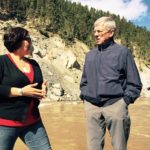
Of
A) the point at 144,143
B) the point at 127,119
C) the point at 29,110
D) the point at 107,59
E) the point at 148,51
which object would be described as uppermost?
the point at 107,59

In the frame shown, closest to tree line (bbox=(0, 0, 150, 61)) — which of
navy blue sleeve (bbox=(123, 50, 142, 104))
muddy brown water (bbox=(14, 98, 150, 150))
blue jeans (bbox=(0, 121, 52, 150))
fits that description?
muddy brown water (bbox=(14, 98, 150, 150))

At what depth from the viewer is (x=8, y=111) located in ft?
16.3

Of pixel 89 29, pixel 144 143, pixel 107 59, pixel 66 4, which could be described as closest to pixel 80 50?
pixel 89 29

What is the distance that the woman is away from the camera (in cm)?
495

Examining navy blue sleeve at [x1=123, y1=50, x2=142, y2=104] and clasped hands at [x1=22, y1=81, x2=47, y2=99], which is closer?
clasped hands at [x1=22, y1=81, x2=47, y2=99]

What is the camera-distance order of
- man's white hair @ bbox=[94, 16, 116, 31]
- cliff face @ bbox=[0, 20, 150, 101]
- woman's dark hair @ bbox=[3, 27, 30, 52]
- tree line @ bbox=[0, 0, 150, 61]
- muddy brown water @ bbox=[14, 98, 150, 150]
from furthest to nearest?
tree line @ bbox=[0, 0, 150, 61], cliff face @ bbox=[0, 20, 150, 101], muddy brown water @ bbox=[14, 98, 150, 150], man's white hair @ bbox=[94, 16, 116, 31], woman's dark hair @ bbox=[3, 27, 30, 52]

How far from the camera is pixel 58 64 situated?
4509cm

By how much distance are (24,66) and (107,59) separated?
4.76ft

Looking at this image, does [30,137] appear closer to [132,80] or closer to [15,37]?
[15,37]

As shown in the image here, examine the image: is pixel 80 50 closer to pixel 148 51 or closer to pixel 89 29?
pixel 89 29

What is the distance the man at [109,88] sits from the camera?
5988 millimetres

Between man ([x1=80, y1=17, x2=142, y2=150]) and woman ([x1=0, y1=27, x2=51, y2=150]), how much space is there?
1183mm

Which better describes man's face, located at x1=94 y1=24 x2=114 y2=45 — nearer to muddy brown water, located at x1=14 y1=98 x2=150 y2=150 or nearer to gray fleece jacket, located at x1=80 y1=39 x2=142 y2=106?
gray fleece jacket, located at x1=80 y1=39 x2=142 y2=106

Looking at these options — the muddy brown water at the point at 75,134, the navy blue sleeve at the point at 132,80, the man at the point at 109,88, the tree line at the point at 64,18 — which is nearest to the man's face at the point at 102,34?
the man at the point at 109,88
